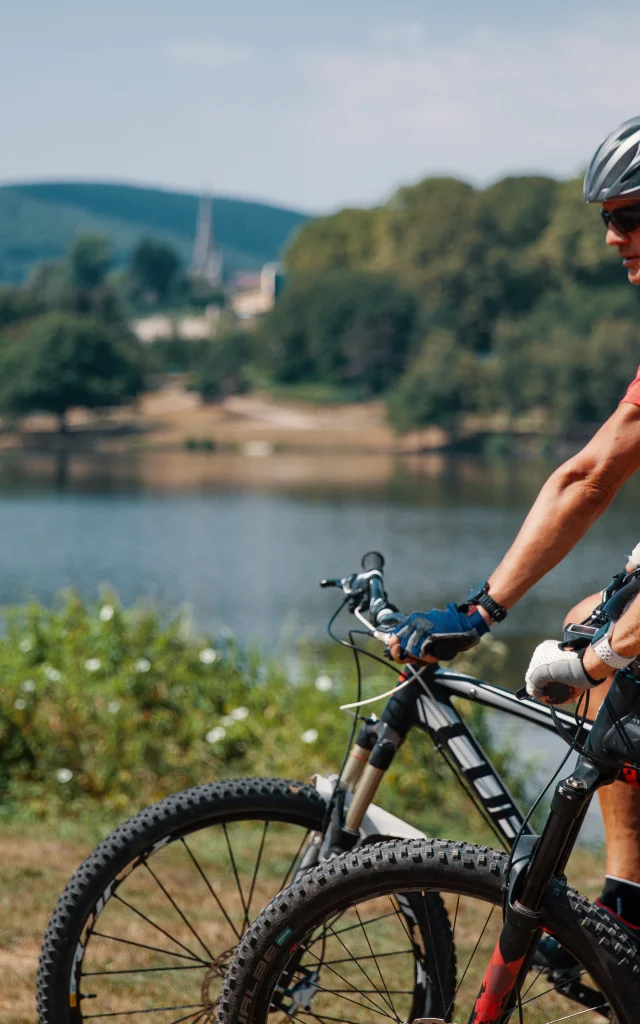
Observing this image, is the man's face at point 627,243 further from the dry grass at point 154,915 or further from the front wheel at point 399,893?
the dry grass at point 154,915

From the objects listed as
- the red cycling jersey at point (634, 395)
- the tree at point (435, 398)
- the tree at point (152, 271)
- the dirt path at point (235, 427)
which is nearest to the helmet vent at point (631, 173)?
the red cycling jersey at point (634, 395)

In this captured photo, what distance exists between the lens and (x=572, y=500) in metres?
2.70

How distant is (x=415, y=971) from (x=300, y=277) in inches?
4962

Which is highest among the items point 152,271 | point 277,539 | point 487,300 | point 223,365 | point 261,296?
point 152,271

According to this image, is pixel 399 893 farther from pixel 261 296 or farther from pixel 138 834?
pixel 261 296

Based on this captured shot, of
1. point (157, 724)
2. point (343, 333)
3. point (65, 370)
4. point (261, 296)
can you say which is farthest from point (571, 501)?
point (261, 296)

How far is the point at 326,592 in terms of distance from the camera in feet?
72.0

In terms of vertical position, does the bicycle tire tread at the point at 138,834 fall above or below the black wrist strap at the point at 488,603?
below

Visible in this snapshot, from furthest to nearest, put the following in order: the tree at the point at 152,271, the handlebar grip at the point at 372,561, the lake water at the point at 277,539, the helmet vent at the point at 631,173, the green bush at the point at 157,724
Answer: the tree at the point at 152,271 < the lake water at the point at 277,539 < the green bush at the point at 157,724 < the handlebar grip at the point at 372,561 < the helmet vent at the point at 631,173

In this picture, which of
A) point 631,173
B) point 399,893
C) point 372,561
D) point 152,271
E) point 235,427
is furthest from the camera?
point 152,271

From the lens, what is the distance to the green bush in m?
6.08

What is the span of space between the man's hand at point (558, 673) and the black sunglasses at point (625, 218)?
3.00 feet

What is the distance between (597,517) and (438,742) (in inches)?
21.9

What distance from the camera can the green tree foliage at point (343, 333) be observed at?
101 metres
